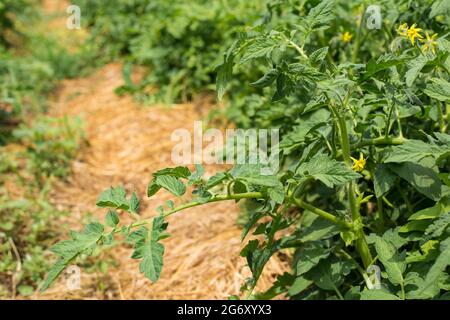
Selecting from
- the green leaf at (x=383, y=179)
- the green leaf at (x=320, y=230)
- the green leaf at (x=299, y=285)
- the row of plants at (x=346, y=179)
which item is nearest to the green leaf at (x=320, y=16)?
Result: the row of plants at (x=346, y=179)

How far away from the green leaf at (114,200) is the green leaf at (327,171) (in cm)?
51

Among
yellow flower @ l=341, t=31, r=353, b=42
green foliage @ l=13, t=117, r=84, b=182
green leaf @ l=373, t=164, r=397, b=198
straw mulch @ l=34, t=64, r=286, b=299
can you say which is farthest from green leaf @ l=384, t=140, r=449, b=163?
green foliage @ l=13, t=117, r=84, b=182

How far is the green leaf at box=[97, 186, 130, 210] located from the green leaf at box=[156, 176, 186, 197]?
0.11 m

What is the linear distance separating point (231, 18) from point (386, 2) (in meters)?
1.58

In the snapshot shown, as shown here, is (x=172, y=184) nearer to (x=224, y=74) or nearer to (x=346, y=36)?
(x=224, y=74)

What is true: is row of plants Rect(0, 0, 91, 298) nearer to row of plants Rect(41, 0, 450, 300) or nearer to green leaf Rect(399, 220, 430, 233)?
row of plants Rect(41, 0, 450, 300)

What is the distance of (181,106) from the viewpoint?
14.4 feet

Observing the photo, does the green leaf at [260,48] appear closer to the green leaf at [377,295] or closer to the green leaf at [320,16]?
the green leaf at [320,16]

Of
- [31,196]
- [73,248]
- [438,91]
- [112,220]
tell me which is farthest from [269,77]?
[31,196]

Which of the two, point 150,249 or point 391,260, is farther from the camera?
point 391,260

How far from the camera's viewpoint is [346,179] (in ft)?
5.57

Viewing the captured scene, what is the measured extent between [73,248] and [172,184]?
323 mm

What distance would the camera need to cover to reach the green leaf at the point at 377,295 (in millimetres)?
1798
